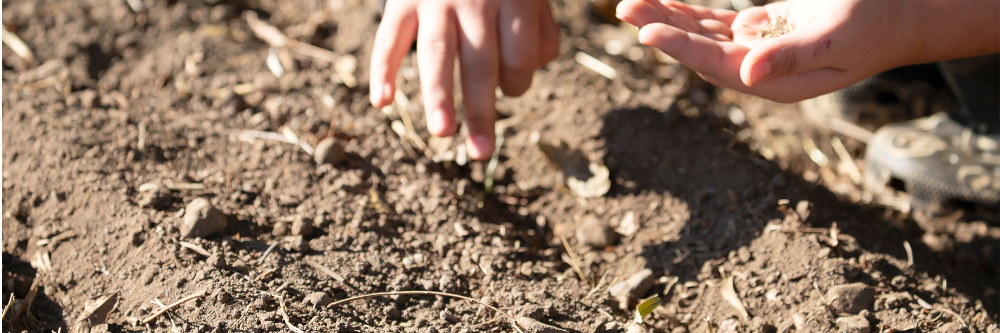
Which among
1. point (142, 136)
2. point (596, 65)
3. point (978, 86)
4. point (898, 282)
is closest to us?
point (898, 282)

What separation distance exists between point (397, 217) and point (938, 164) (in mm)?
1810

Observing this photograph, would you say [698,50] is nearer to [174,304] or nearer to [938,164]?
[174,304]

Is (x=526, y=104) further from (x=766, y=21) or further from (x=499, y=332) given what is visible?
(x=499, y=332)

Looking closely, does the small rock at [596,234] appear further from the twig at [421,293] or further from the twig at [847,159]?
the twig at [847,159]

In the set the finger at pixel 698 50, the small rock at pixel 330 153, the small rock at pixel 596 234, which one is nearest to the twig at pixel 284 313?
the small rock at pixel 330 153

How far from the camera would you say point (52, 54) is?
224 centimetres

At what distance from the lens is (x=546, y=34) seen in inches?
69.7

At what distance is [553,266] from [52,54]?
194 cm

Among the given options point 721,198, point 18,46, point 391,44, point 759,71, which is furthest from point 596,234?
point 18,46

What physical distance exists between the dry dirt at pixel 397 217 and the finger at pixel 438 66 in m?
0.27

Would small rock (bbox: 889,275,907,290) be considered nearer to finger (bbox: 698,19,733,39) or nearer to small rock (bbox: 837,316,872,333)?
small rock (bbox: 837,316,872,333)

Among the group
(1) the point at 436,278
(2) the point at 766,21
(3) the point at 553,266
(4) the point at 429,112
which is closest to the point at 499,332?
(1) the point at 436,278

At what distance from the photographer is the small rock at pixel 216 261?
52.7 inches

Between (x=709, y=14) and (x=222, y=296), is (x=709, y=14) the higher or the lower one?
the higher one
